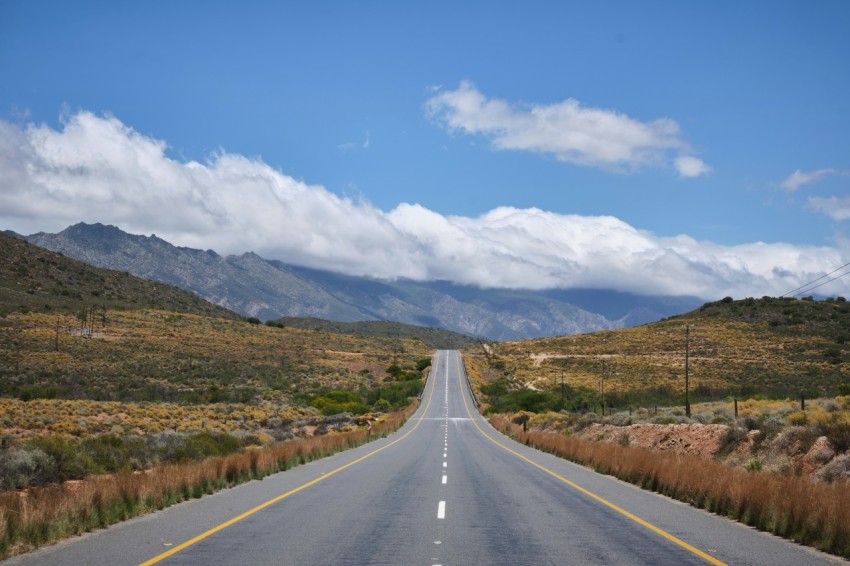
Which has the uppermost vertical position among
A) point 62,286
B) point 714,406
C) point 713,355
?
point 62,286

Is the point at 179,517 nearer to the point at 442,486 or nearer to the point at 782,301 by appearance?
the point at 442,486

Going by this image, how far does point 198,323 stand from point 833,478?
111 m

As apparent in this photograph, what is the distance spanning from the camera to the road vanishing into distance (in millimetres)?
9672

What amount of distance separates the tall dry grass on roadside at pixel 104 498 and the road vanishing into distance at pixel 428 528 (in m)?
0.39

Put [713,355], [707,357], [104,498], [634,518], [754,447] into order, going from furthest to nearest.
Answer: [713,355], [707,357], [754,447], [634,518], [104,498]

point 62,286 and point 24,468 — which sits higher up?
point 62,286

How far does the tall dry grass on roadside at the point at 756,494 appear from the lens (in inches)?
433

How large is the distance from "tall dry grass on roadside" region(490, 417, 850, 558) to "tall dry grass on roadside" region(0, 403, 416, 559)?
11386mm

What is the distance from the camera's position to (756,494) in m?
13.6

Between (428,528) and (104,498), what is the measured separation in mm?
6106

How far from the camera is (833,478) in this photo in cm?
1650

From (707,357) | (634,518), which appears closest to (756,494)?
(634,518)

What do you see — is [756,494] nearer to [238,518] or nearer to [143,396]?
[238,518]

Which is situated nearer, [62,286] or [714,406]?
[714,406]
